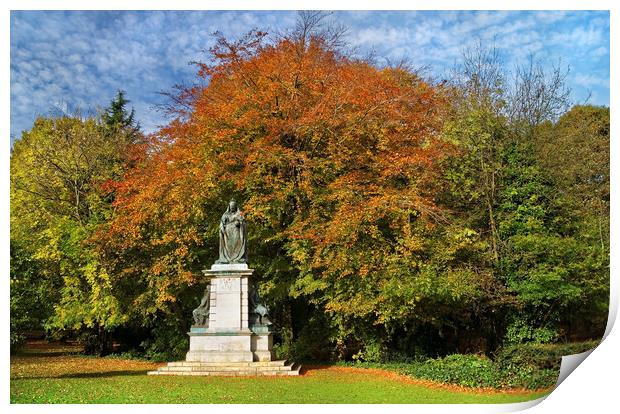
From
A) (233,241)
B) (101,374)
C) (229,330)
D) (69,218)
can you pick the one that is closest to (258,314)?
(229,330)

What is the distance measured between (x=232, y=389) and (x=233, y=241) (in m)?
4.10

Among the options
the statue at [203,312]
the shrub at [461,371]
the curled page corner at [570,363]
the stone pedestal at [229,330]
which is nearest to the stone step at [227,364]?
the stone pedestal at [229,330]

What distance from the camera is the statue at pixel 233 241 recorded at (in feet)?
46.6

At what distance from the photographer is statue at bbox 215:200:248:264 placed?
559 inches

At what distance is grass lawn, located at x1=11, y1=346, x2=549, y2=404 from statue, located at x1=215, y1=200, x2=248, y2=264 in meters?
2.93

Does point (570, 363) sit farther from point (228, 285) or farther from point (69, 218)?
point (69, 218)

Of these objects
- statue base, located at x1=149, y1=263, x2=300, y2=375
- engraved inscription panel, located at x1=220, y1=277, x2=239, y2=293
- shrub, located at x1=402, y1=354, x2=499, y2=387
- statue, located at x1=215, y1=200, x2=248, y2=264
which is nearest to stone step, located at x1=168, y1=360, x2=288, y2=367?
statue base, located at x1=149, y1=263, x2=300, y2=375

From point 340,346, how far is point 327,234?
429 cm

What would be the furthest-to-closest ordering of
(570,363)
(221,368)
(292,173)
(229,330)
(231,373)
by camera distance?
(292,173)
(229,330)
(221,368)
(231,373)
(570,363)

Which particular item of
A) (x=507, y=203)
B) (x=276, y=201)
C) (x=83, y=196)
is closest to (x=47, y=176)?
(x=83, y=196)

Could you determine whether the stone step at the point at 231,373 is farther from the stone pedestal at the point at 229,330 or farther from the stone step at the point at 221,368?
the stone pedestal at the point at 229,330

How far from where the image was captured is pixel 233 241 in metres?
14.2

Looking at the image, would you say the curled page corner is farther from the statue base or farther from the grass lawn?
the statue base

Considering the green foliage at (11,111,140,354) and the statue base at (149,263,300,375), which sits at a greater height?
the green foliage at (11,111,140,354)
